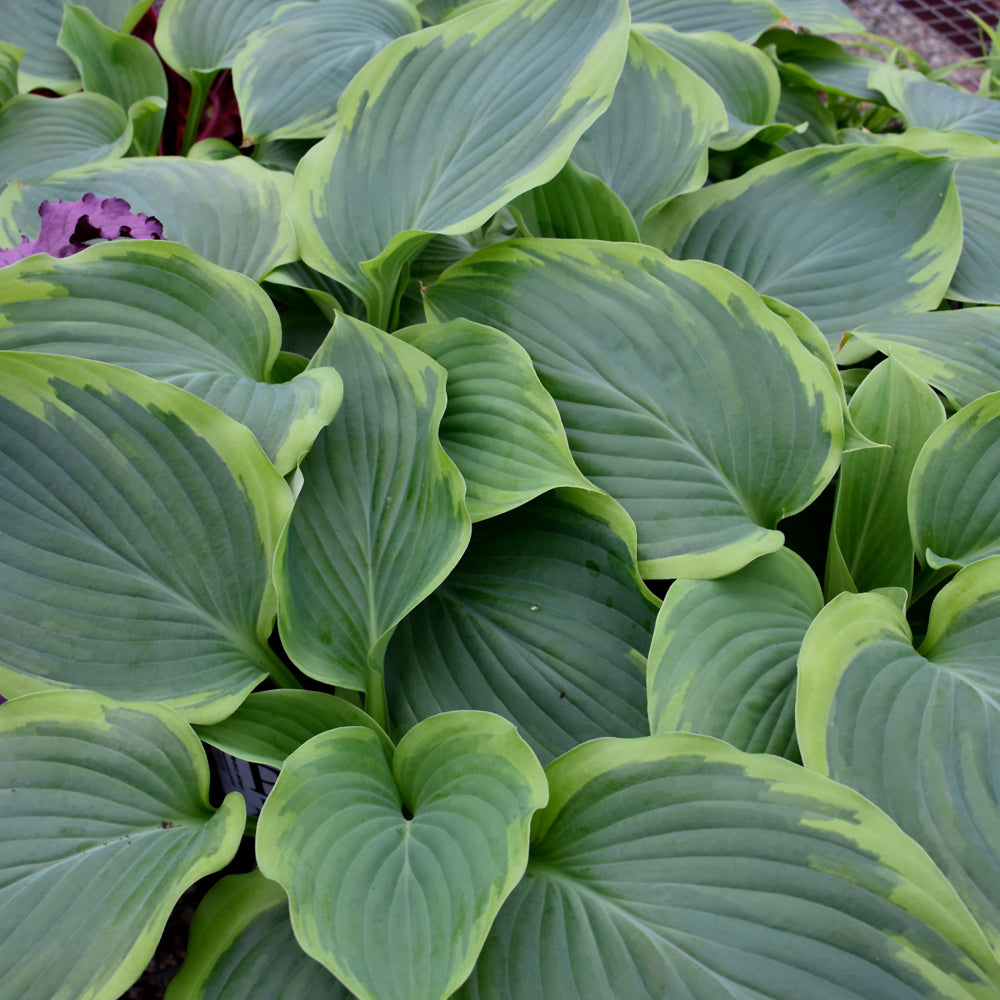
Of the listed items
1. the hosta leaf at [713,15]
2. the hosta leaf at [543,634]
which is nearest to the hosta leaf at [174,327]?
the hosta leaf at [543,634]

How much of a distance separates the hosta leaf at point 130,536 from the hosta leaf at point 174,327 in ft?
0.20

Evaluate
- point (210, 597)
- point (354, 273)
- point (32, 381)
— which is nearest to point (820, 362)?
point (354, 273)

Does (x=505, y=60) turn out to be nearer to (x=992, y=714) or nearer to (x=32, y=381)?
(x=32, y=381)

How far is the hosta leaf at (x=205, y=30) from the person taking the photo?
130 centimetres

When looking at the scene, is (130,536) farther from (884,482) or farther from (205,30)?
(205,30)

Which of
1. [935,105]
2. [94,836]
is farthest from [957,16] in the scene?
[94,836]

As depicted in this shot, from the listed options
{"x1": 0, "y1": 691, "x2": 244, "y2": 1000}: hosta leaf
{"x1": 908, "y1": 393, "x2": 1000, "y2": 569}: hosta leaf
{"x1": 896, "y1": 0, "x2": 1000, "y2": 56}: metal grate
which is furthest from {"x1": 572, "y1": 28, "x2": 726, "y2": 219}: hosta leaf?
{"x1": 896, "y1": 0, "x2": 1000, "y2": 56}: metal grate

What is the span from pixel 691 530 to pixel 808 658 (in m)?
0.17

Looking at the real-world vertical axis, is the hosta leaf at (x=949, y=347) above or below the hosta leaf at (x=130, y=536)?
above

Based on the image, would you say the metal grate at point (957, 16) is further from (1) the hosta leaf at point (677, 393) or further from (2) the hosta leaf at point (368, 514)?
(2) the hosta leaf at point (368, 514)

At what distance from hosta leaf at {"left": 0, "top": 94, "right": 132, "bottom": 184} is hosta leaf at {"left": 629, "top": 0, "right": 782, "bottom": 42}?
0.87m

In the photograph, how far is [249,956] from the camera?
634mm

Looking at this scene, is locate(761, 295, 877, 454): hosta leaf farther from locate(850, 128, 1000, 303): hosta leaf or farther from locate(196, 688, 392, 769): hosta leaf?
locate(196, 688, 392, 769): hosta leaf

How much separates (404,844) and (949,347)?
78 cm
